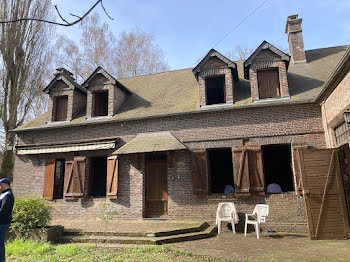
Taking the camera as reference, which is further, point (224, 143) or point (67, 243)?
point (224, 143)

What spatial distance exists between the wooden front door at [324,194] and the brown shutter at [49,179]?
942 centimetres

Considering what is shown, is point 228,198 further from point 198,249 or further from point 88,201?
point 88,201

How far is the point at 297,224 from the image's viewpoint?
26.7 ft

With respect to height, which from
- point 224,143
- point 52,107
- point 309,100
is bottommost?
point 224,143

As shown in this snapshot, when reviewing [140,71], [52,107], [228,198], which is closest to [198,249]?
[228,198]

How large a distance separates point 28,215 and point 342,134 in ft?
30.5

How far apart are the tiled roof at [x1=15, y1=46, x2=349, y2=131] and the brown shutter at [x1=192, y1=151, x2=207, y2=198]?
1.69 meters

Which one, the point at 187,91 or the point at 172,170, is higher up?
the point at 187,91

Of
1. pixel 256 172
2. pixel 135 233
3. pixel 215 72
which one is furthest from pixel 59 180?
pixel 256 172

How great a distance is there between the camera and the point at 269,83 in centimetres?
973

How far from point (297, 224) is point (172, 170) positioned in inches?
176

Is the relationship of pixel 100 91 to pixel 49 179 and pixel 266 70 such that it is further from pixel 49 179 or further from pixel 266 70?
pixel 266 70

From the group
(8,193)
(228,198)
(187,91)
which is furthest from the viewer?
(187,91)

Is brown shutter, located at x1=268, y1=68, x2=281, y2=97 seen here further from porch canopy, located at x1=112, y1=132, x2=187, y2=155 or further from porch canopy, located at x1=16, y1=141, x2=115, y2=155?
porch canopy, located at x1=16, y1=141, x2=115, y2=155
